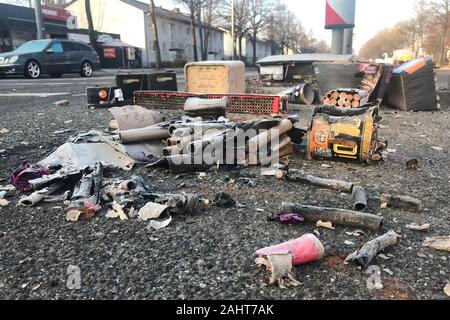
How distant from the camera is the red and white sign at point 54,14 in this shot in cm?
3094

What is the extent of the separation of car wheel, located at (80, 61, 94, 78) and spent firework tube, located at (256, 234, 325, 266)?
58.3 feet

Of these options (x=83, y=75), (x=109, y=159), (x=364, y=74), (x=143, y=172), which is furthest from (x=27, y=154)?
(x=83, y=75)

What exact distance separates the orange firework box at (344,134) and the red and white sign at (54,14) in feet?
104

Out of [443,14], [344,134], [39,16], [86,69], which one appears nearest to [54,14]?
[39,16]

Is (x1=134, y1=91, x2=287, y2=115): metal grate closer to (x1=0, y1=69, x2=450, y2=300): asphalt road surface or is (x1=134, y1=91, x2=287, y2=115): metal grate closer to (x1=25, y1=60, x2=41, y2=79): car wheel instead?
(x1=0, y1=69, x2=450, y2=300): asphalt road surface

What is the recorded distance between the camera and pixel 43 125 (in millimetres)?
6246

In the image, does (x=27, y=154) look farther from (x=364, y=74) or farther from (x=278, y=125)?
(x=364, y=74)

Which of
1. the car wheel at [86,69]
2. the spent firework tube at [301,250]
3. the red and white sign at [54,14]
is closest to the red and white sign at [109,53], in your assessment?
the red and white sign at [54,14]

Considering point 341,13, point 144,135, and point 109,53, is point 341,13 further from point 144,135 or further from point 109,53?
point 144,135

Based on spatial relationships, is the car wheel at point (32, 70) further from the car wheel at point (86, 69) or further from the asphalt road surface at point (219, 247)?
the asphalt road surface at point (219, 247)

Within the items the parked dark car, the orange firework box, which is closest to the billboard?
the parked dark car

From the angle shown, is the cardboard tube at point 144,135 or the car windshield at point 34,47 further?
the car windshield at point 34,47

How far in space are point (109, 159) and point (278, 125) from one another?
1.78 meters

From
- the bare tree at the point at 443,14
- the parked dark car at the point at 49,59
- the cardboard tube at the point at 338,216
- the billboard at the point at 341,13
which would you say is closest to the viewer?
the cardboard tube at the point at 338,216
